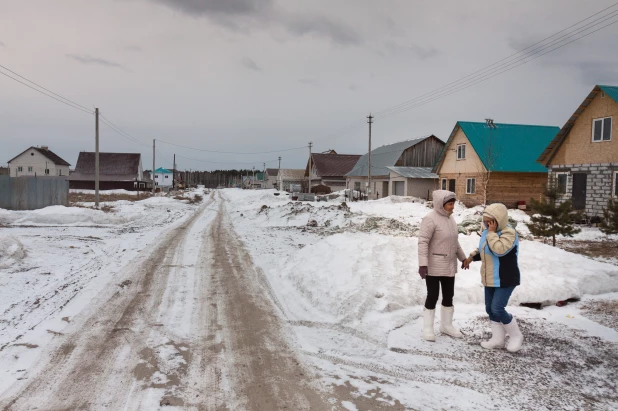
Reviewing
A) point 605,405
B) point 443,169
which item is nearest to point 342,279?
point 605,405

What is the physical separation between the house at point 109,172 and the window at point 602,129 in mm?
57923

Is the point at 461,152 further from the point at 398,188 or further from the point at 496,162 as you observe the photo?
the point at 398,188

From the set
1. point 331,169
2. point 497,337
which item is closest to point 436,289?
point 497,337

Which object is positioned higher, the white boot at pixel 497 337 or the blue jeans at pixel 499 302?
the blue jeans at pixel 499 302

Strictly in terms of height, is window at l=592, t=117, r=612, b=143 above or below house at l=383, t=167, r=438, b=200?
above

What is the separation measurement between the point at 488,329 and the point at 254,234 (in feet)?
39.1

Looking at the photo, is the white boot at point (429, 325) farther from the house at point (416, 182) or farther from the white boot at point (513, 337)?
the house at point (416, 182)

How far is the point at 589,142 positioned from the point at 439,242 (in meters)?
19.7

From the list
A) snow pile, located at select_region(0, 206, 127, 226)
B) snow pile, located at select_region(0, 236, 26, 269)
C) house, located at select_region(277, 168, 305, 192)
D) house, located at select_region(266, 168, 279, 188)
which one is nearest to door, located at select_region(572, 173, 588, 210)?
snow pile, located at select_region(0, 236, 26, 269)

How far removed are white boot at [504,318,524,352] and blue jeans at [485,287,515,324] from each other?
0.31ft

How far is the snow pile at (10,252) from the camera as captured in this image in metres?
9.23

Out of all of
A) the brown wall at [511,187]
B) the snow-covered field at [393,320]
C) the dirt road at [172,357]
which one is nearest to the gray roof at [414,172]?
the brown wall at [511,187]

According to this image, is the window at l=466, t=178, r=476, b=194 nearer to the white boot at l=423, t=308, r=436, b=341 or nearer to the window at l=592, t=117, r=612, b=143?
the window at l=592, t=117, r=612, b=143

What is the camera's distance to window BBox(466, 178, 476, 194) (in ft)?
95.9
